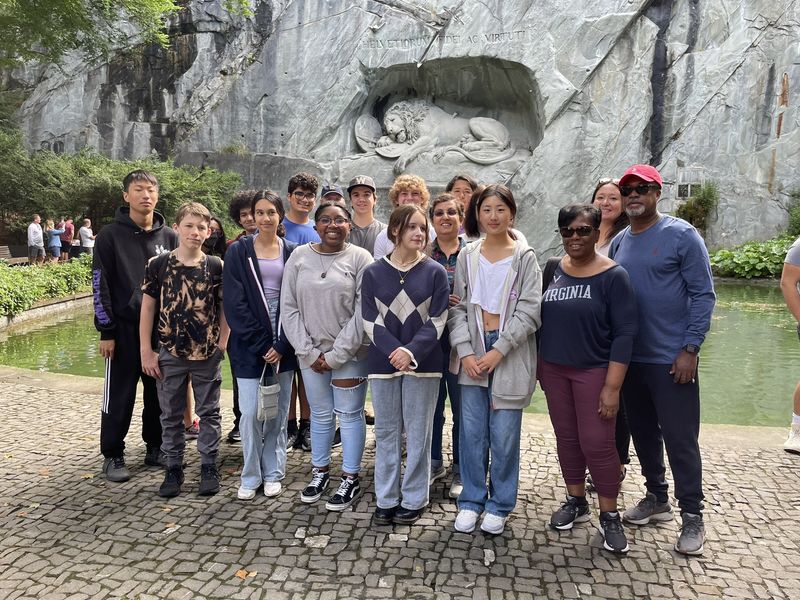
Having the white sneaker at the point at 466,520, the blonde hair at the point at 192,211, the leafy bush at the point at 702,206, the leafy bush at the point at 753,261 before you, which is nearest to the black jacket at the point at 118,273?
the blonde hair at the point at 192,211

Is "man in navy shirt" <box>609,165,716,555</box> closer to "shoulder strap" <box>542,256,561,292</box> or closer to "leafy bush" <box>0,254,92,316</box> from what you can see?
"shoulder strap" <box>542,256,561,292</box>

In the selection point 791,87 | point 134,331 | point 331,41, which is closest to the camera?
point 134,331

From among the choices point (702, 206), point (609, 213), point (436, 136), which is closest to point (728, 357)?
point (609, 213)

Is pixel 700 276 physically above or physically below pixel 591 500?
above

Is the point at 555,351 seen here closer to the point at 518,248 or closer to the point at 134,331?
the point at 518,248

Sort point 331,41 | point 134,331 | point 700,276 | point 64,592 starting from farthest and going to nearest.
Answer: point 331,41 < point 134,331 < point 700,276 < point 64,592

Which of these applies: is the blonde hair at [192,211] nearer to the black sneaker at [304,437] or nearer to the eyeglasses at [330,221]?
the eyeglasses at [330,221]

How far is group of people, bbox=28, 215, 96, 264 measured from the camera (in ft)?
41.4

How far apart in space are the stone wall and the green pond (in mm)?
7370

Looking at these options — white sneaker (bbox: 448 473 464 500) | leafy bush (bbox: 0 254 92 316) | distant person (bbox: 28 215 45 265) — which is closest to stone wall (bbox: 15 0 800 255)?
distant person (bbox: 28 215 45 265)

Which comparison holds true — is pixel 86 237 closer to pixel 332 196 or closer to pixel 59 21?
pixel 59 21

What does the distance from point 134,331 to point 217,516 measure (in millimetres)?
1234

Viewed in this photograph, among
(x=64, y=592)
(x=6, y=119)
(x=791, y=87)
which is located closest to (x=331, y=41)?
(x=6, y=119)

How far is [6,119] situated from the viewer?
1792cm
